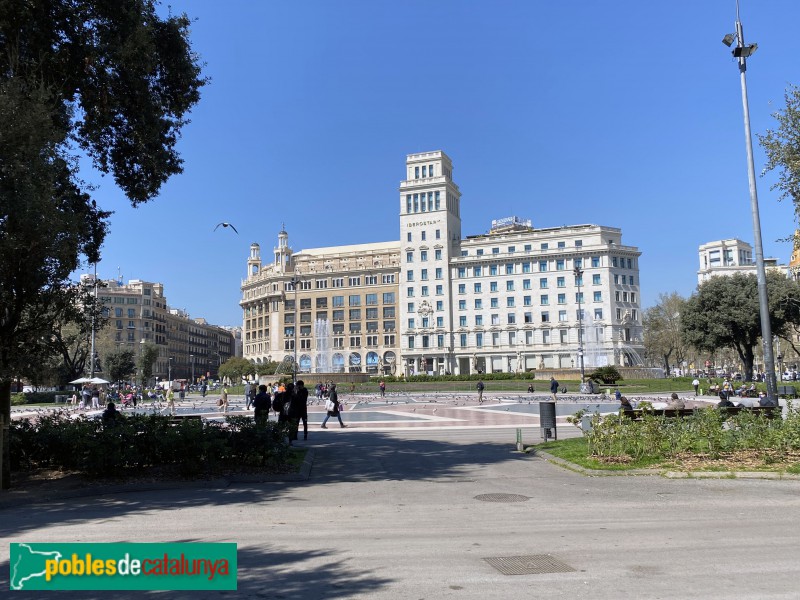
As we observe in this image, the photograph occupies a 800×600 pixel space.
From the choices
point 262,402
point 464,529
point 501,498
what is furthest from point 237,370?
point 464,529

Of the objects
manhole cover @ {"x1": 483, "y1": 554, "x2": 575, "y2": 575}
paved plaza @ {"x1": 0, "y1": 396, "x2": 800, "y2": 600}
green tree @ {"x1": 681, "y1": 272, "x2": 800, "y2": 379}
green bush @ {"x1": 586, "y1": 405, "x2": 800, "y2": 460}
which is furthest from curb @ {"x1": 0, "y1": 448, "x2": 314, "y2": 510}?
green tree @ {"x1": 681, "y1": 272, "x2": 800, "y2": 379}

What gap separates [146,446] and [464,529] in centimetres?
711

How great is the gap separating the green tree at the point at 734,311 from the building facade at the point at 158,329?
89.5m

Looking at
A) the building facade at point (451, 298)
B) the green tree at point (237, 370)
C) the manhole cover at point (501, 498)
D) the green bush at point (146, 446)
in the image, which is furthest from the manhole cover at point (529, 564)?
the green tree at point (237, 370)

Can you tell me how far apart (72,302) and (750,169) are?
1739cm

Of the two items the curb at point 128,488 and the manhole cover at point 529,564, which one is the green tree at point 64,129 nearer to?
the curb at point 128,488

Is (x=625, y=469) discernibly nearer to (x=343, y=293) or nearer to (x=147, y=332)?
(x=343, y=293)

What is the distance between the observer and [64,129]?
1295cm

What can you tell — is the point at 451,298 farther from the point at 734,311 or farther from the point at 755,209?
the point at 755,209

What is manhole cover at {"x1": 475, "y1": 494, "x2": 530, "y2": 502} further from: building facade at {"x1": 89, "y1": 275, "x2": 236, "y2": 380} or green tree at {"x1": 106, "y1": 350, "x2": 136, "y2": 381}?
building facade at {"x1": 89, "y1": 275, "x2": 236, "y2": 380}

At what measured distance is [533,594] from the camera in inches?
204

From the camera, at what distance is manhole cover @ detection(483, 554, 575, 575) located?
19.3 ft

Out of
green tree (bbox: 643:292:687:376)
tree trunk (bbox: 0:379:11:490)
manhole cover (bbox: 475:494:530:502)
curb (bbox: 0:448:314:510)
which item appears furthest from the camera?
green tree (bbox: 643:292:687:376)

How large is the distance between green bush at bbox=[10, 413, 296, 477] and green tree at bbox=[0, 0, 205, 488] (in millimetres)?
1008
